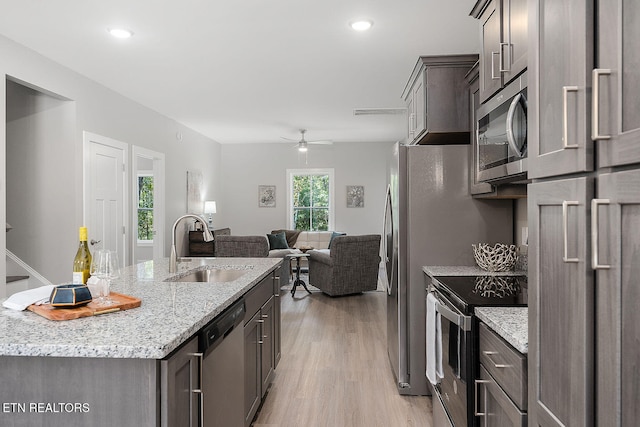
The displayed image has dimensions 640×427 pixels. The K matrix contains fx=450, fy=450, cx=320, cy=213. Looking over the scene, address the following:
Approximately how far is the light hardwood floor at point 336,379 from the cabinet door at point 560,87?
2.08 meters

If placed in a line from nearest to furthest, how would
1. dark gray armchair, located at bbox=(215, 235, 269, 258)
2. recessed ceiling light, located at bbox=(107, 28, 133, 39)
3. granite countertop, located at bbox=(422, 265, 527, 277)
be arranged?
granite countertop, located at bbox=(422, 265, 527, 277) → recessed ceiling light, located at bbox=(107, 28, 133, 39) → dark gray armchair, located at bbox=(215, 235, 269, 258)

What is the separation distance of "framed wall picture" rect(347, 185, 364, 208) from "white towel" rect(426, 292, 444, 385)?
6801 mm

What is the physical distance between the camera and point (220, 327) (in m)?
1.77

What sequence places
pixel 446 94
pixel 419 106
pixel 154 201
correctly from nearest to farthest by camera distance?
pixel 446 94 < pixel 419 106 < pixel 154 201

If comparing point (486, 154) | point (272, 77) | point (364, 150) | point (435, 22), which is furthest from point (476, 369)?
point (364, 150)

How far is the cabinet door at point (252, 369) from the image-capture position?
2.33m

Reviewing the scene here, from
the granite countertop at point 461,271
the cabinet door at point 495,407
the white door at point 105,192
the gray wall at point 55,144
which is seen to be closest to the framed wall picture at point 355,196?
the gray wall at point 55,144

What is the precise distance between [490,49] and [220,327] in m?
1.79

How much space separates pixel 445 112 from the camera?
3180mm

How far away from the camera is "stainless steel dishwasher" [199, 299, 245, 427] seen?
1644 millimetres

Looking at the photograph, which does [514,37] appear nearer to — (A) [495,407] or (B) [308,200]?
(A) [495,407]

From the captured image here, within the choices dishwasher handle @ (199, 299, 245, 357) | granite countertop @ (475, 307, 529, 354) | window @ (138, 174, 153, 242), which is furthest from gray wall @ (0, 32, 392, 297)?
granite countertop @ (475, 307, 529, 354)

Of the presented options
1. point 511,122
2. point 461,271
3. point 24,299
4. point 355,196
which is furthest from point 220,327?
point 355,196
